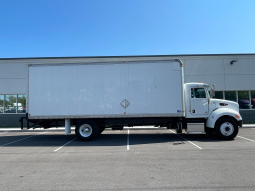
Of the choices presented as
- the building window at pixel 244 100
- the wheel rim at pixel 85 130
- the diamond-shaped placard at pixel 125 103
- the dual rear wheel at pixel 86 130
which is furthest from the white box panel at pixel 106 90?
the building window at pixel 244 100

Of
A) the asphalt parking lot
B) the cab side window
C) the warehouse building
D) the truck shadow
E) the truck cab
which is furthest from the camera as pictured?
the warehouse building

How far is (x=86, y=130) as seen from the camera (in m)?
8.96

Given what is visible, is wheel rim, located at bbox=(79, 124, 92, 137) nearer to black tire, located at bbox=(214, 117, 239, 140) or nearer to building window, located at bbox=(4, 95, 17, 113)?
black tire, located at bbox=(214, 117, 239, 140)

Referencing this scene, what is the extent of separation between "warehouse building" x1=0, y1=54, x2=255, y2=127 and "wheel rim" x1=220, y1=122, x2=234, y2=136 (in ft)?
25.1

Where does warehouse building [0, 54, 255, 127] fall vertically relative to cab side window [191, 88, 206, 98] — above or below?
above

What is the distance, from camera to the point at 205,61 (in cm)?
1590

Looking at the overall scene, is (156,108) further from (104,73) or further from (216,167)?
(216,167)

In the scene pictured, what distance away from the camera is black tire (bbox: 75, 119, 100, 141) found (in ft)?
29.1

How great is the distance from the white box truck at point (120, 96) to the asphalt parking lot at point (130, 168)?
6.10ft

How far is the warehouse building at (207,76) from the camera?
15.8m

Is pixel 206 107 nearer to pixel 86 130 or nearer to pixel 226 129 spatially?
Result: pixel 226 129

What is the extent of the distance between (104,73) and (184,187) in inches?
254

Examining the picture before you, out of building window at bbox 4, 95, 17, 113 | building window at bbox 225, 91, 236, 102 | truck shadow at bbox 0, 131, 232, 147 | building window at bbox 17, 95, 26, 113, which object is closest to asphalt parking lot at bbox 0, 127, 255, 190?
truck shadow at bbox 0, 131, 232, 147

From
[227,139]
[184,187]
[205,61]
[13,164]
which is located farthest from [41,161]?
[205,61]
